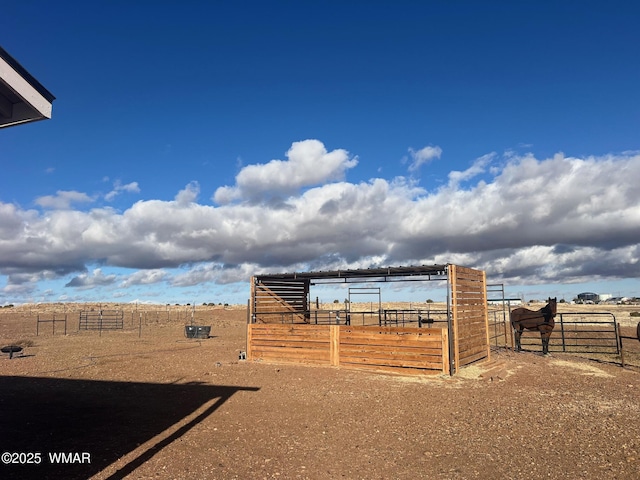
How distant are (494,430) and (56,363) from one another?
1586 cm

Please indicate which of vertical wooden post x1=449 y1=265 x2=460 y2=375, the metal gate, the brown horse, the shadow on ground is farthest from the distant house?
the shadow on ground

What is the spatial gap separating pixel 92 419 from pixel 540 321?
57.0ft

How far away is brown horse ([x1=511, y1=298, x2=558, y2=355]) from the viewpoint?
60.1 ft

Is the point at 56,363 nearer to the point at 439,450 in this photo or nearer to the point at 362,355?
the point at 362,355

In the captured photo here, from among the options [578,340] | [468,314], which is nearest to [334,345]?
[468,314]

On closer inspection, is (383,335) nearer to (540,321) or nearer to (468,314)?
(468,314)

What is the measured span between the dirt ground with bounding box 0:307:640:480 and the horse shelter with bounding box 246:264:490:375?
0.86 metres

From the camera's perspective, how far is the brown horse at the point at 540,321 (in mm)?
18312

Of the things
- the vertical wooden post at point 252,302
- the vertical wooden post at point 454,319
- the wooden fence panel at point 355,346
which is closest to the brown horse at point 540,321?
the vertical wooden post at point 454,319

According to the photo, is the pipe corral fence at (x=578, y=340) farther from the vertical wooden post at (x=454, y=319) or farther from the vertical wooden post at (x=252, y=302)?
the vertical wooden post at (x=252, y=302)

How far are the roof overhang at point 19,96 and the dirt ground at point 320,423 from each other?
14.7 ft

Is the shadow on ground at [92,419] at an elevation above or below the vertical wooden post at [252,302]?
below

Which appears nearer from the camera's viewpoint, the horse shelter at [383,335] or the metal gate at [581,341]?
the horse shelter at [383,335]

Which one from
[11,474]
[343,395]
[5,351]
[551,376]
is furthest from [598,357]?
[5,351]
